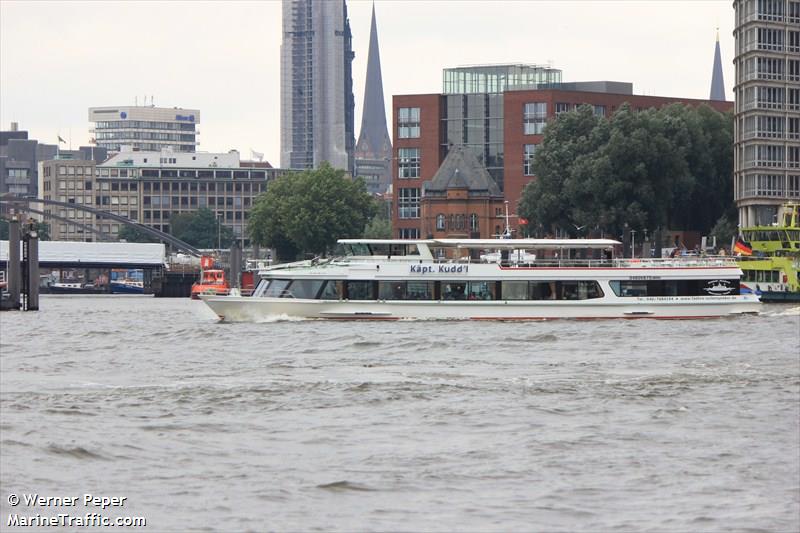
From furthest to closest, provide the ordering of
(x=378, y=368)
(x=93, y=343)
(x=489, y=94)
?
1. (x=489, y=94)
2. (x=93, y=343)
3. (x=378, y=368)

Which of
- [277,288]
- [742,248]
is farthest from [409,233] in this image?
[277,288]

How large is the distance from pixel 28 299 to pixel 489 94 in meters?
83.5

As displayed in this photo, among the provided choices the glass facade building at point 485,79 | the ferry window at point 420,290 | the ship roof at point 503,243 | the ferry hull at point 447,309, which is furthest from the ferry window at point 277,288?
the glass facade building at point 485,79

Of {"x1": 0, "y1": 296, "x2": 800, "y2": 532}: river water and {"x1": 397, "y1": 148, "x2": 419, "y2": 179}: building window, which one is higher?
{"x1": 397, "y1": 148, "x2": 419, "y2": 179}: building window

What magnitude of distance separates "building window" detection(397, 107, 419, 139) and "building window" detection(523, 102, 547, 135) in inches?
560

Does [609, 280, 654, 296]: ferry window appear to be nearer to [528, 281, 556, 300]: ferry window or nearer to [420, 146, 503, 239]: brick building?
[528, 281, 556, 300]: ferry window

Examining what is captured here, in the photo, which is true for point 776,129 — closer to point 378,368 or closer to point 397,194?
point 397,194

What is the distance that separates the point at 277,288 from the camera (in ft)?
241

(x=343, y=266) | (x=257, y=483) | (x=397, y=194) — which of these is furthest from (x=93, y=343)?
(x=397, y=194)

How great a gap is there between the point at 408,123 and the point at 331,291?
9983 cm

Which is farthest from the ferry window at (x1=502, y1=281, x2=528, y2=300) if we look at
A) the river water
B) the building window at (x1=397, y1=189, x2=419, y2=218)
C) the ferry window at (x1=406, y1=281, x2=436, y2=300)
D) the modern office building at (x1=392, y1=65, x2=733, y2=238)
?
the building window at (x1=397, y1=189, x2=419, y2=218)

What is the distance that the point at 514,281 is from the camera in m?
73.1

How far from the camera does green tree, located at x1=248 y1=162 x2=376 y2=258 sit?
154125 millimetres

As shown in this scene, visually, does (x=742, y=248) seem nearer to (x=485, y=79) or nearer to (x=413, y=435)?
(x=413, y=435)
